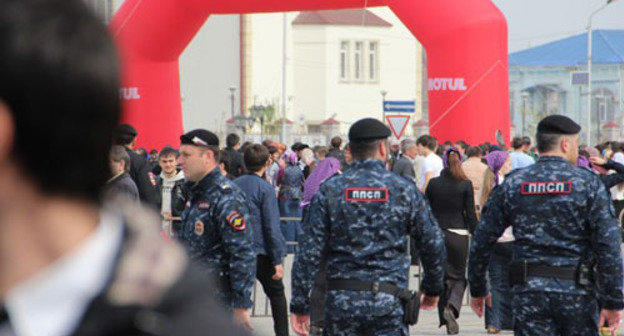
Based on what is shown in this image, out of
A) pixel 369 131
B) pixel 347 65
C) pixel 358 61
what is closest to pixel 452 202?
pixel 369 131

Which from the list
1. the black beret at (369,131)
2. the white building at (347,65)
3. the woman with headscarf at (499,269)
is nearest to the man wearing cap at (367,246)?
the black beret at (369,131)

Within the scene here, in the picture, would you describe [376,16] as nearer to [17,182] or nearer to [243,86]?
[243,86]

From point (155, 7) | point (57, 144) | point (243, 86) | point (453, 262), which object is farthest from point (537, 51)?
point (57, 144)

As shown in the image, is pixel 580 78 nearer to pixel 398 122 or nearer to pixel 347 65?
pixel 398 122

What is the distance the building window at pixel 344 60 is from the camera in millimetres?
74812

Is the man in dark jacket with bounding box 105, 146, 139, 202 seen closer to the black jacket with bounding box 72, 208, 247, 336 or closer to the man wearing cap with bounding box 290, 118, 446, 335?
the man wearing cap with bounding box 290, 118, 446, 335

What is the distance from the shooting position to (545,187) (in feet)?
20.4

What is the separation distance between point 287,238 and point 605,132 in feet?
203

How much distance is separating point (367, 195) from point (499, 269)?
417cm

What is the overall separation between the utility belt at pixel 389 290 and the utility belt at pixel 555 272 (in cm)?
52

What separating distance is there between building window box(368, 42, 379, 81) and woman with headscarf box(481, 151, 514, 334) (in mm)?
65029

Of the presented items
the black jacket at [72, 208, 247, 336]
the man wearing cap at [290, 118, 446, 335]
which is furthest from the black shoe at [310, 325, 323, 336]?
the black jacket at [72, 208, 247, 336]

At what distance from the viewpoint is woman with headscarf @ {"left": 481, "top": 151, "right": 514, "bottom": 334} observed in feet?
32.2

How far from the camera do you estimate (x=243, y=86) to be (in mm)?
69312
